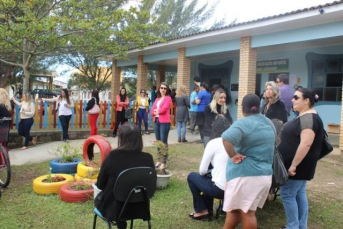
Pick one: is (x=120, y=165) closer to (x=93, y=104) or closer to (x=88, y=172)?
(x=88, y=172)

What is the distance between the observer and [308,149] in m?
3.25

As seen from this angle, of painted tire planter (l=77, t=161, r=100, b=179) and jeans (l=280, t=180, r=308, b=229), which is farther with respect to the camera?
painted tire planter (l=77, t=161, r=100, b=179)

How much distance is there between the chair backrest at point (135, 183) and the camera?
278 centimetres

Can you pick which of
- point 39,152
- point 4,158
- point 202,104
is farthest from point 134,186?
point 39,152

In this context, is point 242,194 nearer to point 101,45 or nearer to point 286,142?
point 286,142

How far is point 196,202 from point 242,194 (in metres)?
1.16

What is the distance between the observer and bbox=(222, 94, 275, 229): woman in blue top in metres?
2.85

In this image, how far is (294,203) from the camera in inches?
133

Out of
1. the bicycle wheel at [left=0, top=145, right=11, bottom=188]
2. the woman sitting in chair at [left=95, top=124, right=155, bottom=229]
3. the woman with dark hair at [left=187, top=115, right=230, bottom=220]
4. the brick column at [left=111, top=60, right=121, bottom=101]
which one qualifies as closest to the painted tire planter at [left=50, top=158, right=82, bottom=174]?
the bicycle wheel at [left=0, top=145, right=11, bottom=188]

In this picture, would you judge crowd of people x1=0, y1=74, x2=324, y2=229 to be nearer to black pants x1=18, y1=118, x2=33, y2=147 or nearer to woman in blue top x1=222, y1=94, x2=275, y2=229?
woman in blue top x1=222, y1=94, x2=275, y2=229

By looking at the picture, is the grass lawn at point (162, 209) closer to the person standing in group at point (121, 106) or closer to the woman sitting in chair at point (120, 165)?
the woman sitting in chair at point (120, 165)

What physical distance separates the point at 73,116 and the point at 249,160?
28.8 feet

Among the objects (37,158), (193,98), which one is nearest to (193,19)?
(193,98)

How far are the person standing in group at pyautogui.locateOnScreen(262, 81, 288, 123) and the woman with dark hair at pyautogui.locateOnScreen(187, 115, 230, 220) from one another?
117cm
